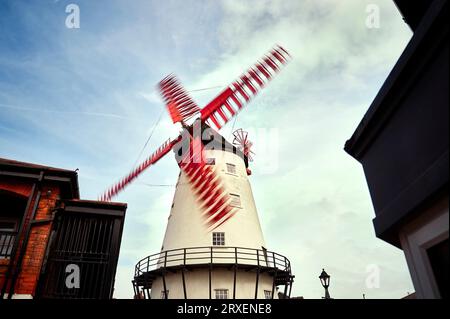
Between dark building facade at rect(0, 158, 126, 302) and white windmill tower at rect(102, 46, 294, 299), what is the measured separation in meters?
5.08

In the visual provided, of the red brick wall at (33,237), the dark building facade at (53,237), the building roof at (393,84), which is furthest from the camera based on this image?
the dark building facade at (53,237)

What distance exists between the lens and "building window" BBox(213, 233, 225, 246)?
14500mm

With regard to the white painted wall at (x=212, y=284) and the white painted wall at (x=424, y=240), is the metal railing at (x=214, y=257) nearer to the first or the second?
the white painted wall at (x=212, y=284)

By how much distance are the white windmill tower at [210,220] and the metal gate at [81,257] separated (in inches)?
198

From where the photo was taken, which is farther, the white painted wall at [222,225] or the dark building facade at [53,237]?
the white painted wall at [222,225]

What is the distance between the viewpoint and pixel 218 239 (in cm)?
1466

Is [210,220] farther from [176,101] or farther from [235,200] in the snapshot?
[176,101]

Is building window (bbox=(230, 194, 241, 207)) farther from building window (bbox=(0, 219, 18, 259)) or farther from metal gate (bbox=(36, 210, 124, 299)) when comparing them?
building window (bbox=(0, 219, 18, 259))

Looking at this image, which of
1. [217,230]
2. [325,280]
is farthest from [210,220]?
[325,280]

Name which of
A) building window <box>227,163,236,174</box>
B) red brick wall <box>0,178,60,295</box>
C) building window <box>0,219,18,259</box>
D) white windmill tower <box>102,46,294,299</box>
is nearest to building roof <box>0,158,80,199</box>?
red brick wall <box>0,178,60,295</box>

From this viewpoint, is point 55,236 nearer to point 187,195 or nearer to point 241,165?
point 187,195

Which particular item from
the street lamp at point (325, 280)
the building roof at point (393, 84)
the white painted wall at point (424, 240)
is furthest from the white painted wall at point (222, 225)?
the white painted wall at point (424, 240)

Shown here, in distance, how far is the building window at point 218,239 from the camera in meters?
14.5

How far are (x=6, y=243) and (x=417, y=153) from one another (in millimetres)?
9953
